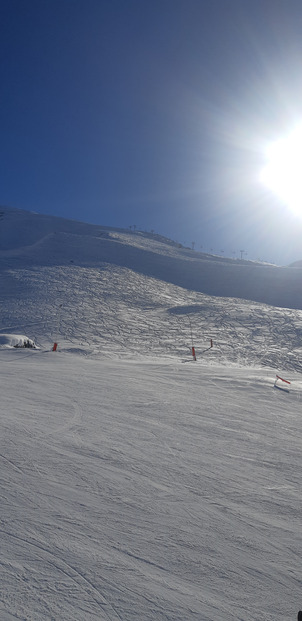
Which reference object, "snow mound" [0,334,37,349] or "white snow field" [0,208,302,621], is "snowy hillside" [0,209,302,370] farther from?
"white snow field" [0,208,302,621]

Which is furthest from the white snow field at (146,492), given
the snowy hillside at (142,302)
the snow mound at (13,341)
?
the snowy hillside at (142,302)

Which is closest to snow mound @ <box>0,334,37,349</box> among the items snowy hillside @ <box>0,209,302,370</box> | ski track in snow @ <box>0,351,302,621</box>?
snowy hillside @ <box>0,209,302,370</box>

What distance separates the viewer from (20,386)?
699 centimetres

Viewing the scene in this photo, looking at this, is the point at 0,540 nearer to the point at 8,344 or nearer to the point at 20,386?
the point at 20,386

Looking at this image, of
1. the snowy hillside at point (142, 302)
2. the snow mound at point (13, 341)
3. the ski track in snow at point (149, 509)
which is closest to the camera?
the ski track in snow at point (149, 509)

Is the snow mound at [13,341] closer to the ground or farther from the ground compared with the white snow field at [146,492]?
closer to the ground

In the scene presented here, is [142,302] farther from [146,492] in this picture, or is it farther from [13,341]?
[146,492]

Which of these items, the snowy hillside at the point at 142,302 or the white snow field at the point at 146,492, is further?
the snowy hillside at the point at 142,302

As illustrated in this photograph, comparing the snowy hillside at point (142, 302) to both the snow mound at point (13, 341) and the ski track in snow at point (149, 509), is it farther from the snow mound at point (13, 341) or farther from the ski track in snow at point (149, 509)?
the ski track in snow at point (149, 509)

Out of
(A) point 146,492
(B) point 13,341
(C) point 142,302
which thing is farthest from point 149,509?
(C) point 142,302

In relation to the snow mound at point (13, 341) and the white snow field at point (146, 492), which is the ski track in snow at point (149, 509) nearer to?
the white snow field at point (146, 492)

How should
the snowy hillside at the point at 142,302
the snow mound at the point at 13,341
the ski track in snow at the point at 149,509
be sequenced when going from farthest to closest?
1. the snowy hillside at the point at 142,302
2. the snow mound at the point at 13,341
3. the ski track in snow at the point at 149,509

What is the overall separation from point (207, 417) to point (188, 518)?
2.53 metres

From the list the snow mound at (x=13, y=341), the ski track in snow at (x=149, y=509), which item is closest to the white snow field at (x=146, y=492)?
the ski track in snow at (x=149, y=509)
